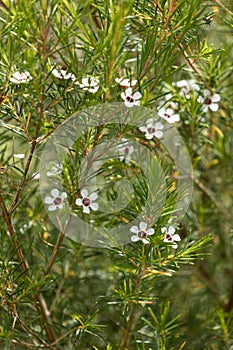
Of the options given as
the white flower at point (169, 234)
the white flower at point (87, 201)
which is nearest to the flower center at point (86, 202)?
the white flower at point (87, 201)

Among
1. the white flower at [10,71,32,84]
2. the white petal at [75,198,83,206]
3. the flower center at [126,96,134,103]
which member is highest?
the white flower at [10,71,32,84]

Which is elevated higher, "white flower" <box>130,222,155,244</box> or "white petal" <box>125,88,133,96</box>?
"white petal" <box>125,88,133,96</box>

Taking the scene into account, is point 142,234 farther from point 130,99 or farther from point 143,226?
point 130,99

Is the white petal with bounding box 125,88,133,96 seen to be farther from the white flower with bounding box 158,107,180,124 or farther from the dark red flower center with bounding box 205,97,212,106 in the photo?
the dark red flower center with bounding box 205,97,212,106

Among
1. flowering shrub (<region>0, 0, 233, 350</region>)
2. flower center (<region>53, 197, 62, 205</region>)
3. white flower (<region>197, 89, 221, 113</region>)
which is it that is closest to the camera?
flowering shrub (<region>0, 0, 233, 350</region>)

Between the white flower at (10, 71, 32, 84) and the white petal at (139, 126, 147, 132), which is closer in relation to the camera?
the white flower at (10, 71, 32, 84)

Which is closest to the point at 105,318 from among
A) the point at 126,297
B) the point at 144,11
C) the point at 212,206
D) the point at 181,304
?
the point at 181,304

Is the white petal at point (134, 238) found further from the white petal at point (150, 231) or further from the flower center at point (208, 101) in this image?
the flower center at point (208, 101)

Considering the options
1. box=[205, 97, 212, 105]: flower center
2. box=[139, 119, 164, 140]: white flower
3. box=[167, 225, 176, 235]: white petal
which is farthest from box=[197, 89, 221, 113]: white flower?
box=[167, 225, 176, 235]: white petal
